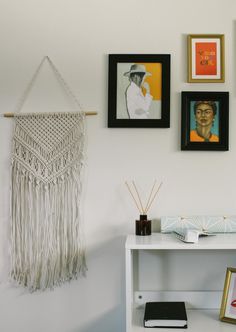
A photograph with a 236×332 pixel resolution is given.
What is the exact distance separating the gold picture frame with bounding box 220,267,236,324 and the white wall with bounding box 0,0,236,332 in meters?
0.28

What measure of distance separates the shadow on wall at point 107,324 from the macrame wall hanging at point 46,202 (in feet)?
0.66

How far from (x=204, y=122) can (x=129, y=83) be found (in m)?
0.35

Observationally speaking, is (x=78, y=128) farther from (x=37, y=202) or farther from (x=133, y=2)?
(x=133, y=2)

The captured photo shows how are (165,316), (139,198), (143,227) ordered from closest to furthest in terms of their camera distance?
(165,316) < (143,227) < (139,198)

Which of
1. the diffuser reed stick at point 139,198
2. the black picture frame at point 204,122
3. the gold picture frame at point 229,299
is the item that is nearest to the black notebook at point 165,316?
the gold picture frame at point 229,299

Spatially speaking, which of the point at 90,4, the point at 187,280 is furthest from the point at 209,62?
the point at 187,280

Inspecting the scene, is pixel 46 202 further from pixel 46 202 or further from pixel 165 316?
pixel 165 316

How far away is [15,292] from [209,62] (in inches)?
48.6

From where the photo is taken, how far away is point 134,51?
5.63 feet

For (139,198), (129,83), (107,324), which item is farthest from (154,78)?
(107,324)

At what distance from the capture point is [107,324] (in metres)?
1.69

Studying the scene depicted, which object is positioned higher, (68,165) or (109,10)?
(109,10)

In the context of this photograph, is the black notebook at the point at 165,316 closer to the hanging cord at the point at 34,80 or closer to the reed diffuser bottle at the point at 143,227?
the reed diffuser bottle at the point at 143,227

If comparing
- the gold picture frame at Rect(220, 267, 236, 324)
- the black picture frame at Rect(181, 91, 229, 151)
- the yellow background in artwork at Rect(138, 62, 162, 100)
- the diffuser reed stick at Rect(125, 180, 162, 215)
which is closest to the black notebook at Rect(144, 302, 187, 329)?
the gold picture frame at Rect(220, 267, 236, 324)
